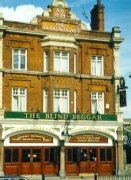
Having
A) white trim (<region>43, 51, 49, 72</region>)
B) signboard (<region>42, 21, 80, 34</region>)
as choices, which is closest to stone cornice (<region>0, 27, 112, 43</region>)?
signboard (<region>42, 21, 80, 34</region>)

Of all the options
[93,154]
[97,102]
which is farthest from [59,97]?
[93,154]

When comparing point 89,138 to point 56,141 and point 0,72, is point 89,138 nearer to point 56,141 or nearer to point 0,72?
point 56,141

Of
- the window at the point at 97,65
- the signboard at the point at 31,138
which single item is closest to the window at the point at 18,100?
the signboard at the point at 31,138

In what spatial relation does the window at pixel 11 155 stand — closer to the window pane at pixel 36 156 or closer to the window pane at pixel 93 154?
the window pane at pixel 36 156

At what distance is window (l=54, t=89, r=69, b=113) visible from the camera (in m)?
Answer: 39.3

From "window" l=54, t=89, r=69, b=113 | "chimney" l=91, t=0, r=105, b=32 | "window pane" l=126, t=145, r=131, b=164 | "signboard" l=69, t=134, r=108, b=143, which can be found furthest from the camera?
"window pane" l=126, t=145, r=131, b=164

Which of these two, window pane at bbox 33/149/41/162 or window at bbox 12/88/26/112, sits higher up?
window at bbox 12/88/26/112

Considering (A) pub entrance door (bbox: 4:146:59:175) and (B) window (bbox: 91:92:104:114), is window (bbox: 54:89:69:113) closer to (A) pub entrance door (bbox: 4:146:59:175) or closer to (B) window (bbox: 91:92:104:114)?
(B) window (bbox: 91:92:104:114)

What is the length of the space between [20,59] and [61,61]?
11.8 feet

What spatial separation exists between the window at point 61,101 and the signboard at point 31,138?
2752mm

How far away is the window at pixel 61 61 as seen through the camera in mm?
39719

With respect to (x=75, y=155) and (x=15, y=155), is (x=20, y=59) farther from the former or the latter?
(x=75, y=155)

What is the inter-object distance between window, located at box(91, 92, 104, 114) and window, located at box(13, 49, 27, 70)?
6.87 meters

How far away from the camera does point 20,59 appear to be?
128 feet
